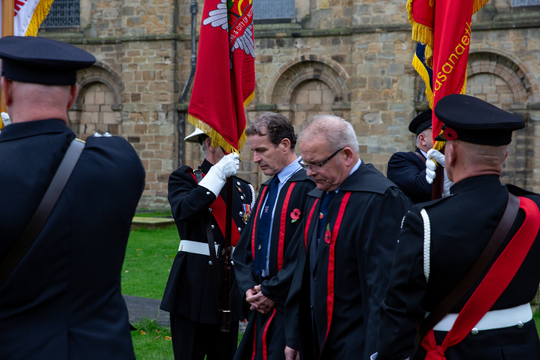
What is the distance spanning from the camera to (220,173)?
14.7 feet

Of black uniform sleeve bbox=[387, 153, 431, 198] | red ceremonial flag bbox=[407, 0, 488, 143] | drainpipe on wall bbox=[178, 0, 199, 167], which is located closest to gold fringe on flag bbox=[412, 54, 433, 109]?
red ceremonial flag bbox=[407, 0, 488, 143]

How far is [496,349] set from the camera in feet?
7.57

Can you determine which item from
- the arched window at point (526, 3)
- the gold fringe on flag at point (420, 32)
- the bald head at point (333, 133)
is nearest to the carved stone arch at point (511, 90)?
the arched window at point (526, 3)

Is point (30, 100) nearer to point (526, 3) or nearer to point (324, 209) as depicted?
point (324, 209)

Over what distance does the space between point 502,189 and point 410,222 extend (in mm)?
398

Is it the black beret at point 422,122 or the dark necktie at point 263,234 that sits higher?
the black beret at point 422,122

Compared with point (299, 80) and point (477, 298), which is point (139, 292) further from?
point (299, 80)

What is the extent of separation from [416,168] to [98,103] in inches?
572

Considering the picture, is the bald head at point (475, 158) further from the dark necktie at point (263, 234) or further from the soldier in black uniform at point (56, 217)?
the dark necktie at point (263, 234)

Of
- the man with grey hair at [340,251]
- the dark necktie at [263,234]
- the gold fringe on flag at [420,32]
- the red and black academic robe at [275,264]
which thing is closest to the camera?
the man with grey hair at [340,251]

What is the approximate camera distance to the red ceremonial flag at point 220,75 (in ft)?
15.6

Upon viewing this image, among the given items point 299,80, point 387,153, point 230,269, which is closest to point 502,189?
point 230,269

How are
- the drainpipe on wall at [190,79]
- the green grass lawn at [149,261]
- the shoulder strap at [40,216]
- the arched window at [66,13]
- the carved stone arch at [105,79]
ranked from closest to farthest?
the shoulder strap at [40,216]
the green grass lawn at [149,261]
the drainpipe on wall at [190,79]
the carved stone arch at [105,79]
the arched window at [66,13]

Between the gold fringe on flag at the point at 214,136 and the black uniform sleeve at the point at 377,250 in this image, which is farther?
the gold fringe on flag at the point at 214,136
